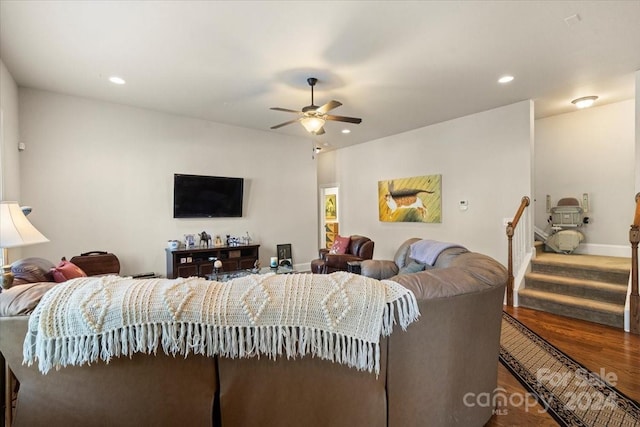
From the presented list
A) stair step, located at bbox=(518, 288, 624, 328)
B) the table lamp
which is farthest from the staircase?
the table lamp

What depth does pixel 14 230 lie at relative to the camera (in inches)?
81.7

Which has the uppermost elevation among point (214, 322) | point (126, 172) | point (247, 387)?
point (126, 172)

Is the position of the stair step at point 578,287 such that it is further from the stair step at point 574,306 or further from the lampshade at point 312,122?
the lampshade at point 312,122

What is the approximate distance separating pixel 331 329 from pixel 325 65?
2835 mm

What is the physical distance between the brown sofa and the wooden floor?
93cm

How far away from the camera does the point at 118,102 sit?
14.1 feet

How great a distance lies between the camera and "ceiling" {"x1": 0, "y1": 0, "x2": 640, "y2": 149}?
2.33 meters

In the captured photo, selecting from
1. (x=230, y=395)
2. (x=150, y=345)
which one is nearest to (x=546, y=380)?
(x=230, y=395)

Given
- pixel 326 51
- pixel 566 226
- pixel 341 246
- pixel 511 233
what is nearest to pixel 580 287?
pixel 511 233

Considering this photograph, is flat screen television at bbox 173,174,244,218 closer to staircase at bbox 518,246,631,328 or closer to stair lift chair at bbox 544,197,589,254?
staircase at bbox 518,246,631,328

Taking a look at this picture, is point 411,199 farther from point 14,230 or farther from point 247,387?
point 14,230

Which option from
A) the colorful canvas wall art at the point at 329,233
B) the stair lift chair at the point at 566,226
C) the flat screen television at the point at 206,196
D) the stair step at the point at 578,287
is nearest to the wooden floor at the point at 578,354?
the stair step at the point at 578,287

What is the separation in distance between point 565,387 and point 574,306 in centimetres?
187

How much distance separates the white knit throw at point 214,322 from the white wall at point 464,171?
158 inches
